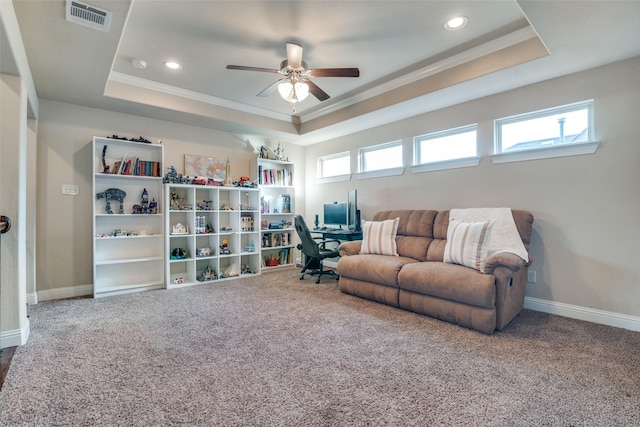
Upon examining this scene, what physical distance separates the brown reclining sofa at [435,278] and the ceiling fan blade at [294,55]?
222cm

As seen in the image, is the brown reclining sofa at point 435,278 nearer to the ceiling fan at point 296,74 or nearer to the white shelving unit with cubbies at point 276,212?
the white shelving unit with cubbies at point 276,212

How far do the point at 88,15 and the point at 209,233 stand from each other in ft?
9.78

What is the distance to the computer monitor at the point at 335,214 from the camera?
16.0 feet

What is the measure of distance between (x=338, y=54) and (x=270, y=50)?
2.34 ft

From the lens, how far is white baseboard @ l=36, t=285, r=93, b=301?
11.8 feet

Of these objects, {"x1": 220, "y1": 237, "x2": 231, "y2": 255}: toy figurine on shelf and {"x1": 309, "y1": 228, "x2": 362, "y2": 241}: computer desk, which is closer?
{"x1": 309, "y1": 228, "x2": 362, "y2": 241}: computer desk

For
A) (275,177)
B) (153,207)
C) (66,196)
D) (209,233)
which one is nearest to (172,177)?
(153,207)

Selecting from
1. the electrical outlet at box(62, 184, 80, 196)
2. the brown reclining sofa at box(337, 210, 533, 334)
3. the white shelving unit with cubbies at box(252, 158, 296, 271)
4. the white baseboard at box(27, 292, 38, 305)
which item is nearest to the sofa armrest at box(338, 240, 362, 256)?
the brown reclining sofa at box(337, 210, 533, 334)

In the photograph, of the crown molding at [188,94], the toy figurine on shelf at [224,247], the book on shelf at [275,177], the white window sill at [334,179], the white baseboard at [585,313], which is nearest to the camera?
the white baseboard at [585,313]

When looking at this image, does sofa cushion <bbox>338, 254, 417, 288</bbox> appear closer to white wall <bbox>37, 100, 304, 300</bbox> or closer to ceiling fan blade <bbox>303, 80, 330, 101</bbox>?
ceiling fan blade <bbox>303, 80, 330, 101</bbox>

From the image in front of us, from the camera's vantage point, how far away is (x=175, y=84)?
12.6 ft

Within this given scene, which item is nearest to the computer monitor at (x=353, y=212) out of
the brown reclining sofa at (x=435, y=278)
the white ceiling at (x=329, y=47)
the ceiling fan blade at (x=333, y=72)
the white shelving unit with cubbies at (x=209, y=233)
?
the brown reclining sofa at (x=435, y=278)

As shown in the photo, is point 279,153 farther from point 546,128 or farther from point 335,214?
point 546,128

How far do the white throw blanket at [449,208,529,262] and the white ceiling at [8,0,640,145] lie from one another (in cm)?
138
